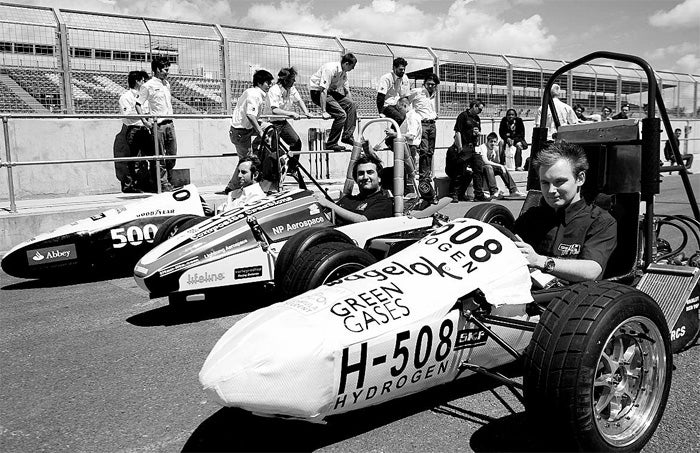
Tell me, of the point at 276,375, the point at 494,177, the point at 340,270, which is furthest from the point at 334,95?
the point at 276,375

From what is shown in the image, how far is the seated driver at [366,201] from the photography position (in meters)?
5.29

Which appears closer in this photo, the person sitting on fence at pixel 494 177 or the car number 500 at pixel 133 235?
the car number 500 at pixel 133 235

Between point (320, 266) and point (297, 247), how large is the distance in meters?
0.25

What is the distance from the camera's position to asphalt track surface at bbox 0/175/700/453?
2799 mm

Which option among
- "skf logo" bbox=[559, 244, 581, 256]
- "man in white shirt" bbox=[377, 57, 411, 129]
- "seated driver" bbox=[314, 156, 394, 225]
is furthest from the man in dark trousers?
"skf logo" bbox=[559, 244, 581, 256]

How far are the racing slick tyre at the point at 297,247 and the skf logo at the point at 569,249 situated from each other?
4.74ft

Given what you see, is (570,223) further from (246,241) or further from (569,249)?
(246,241)

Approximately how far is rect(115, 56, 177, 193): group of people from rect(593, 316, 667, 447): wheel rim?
807cm

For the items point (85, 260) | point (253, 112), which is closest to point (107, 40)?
point (253, 112)

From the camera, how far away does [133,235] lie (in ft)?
21.5

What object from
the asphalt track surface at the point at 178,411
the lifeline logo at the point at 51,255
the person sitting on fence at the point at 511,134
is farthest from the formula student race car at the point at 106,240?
the person sitting on fence at the point at 511,134

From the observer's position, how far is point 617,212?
3.85 m

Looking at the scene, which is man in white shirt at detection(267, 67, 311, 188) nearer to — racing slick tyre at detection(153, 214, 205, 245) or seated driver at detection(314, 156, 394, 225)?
racing slick tyre at detection(153, 214, 205, 245)

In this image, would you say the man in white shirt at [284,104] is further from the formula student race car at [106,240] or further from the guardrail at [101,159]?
the formula student race car at [106,240]
